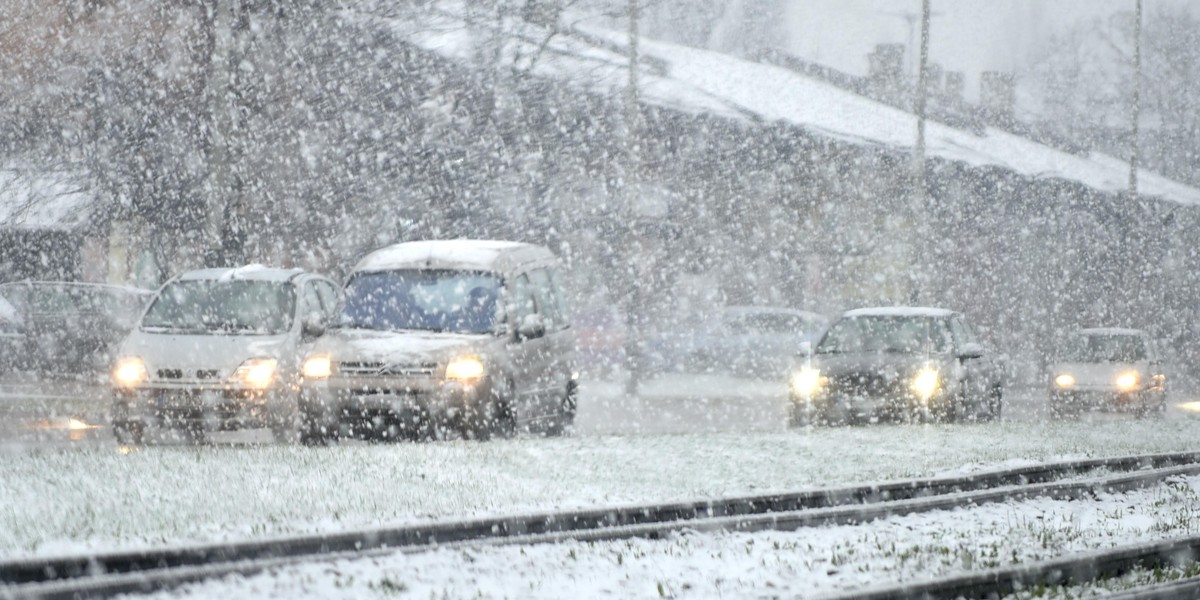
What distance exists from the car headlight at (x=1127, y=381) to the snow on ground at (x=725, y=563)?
487 inches

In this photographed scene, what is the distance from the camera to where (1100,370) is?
20906 millimetres

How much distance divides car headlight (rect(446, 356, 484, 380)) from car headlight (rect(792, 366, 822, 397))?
455cm

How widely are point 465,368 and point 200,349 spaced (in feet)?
7.83

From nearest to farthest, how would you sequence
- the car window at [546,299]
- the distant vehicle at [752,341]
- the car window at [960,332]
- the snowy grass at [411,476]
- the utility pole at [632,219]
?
the snowy grass at [411,476]
the car window at [546,299]
the car window at [960,332]
the utility pole at [632,219]
the distant vehicle at [752,341]

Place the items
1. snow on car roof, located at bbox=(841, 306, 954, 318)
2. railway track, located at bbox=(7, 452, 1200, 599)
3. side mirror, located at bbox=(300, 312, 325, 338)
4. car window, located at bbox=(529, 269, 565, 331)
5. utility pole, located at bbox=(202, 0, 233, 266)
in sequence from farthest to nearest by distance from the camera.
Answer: utility pole, located at bbox=(202, 0, 233, 266) < snow on car roof, located at bbox=(841, 306, 954, 318) < car window, located at bbox=(529, 269, 565, 331) < side mirror, located at bbox=(300, 312, 325, 338) < railway track, located at bbox=(7, 452, 1200, 599)

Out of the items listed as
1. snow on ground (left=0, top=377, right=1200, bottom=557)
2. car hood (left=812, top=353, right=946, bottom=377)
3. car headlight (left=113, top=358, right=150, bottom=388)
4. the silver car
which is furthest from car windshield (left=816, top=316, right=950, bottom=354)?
car headlight (left=113, top=358, right=150, bottom=388)

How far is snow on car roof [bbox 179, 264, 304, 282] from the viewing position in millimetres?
13898

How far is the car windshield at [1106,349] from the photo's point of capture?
69.7 feet

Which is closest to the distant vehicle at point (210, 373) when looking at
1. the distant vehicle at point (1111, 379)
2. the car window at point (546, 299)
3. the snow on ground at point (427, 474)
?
the snow on ground at point (427, 474)

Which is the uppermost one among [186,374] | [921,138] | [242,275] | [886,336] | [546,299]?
[921,138]

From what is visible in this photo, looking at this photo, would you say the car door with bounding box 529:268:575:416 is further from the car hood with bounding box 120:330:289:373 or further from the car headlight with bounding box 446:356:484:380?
the car hood with bounding box 120:330:289:373

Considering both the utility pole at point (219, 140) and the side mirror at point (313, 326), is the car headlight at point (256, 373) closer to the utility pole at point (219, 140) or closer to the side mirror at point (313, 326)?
the side mirror at point (313, 326)

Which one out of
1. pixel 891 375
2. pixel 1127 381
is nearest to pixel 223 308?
pixel 891 375

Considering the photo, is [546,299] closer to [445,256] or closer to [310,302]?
[445,256]
